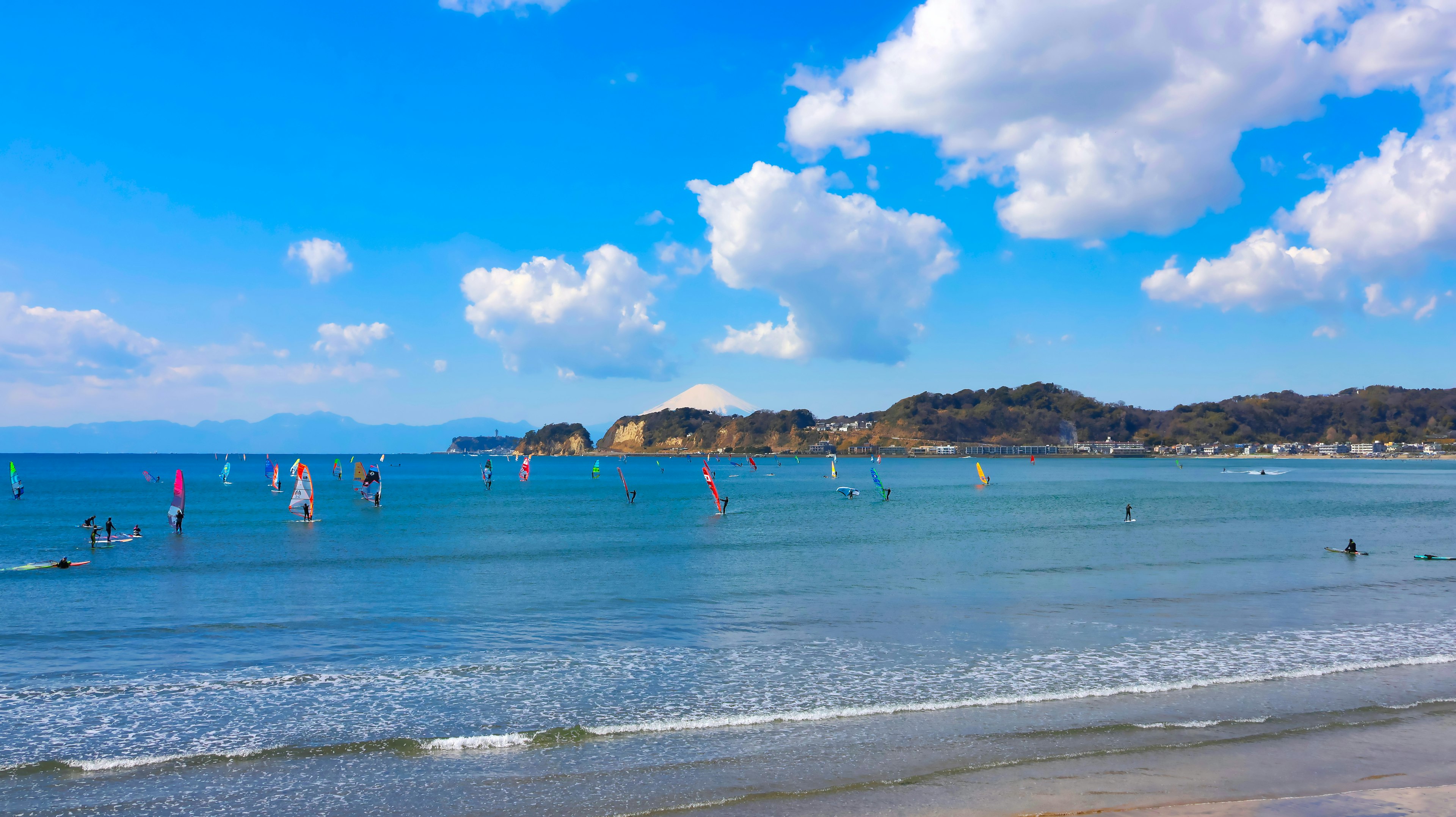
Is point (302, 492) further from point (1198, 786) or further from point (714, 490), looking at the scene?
point (1198, 786)

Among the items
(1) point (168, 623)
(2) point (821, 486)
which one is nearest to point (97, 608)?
(1) point (168, 623)

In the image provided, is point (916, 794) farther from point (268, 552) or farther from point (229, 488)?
point (229, 488)

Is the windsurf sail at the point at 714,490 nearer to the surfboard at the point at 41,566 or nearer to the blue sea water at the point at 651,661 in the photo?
the blue sea water at the point at 651,661

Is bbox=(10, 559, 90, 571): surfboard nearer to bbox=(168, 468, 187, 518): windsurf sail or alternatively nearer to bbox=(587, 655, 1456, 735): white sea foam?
bbox=(168, 468, 187, 518): windsurf sail

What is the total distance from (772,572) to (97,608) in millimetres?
20948

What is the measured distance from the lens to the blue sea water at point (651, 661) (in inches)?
431

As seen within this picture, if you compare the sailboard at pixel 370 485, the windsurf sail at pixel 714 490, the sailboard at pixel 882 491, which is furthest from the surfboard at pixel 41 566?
the sailboard at pixel 882 491

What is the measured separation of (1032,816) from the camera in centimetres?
906

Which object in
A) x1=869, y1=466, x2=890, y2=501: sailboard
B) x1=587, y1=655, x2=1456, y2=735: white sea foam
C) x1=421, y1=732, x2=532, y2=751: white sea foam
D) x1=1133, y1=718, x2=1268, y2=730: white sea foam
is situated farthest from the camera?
x1=869, y1=466, x2=890, y2=501: sailboard

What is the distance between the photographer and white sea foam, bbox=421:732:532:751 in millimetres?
11867

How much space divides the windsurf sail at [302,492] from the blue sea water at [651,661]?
42.0ft

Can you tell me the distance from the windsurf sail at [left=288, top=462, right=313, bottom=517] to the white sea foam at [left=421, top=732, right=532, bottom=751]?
5097 centimetres

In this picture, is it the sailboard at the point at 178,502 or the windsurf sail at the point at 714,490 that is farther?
the windsurf sail at the point at 714,490

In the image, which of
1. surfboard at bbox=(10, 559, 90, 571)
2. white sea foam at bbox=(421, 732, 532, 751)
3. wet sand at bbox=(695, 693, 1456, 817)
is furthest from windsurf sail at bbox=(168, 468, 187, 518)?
wet sand at bbox=(695, 693, 1456, 817)
